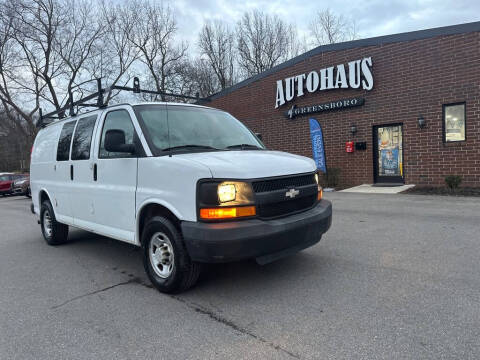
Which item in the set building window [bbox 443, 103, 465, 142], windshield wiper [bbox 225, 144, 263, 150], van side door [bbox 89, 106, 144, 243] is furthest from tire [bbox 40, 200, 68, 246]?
building window [bbox 443, 103, 465, 142]

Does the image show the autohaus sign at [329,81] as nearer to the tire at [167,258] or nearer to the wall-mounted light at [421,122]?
the wall-mounted light at [421,122]

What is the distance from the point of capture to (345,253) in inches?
192

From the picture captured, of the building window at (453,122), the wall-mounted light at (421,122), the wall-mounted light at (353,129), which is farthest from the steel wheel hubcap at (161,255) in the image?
the wall-mounted light at (353,129)

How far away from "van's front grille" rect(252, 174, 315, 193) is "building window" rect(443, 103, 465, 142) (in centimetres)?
964

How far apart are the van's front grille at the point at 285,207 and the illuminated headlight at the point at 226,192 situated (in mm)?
283

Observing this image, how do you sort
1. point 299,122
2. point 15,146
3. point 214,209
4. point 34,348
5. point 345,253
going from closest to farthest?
1. point 34,348
2. point 214,209
3. point 345,253
4. point 299,122
5. point 15,146

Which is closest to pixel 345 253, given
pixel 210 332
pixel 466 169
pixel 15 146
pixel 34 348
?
pixel 210 332

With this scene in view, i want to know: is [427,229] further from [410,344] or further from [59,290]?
[59,290]

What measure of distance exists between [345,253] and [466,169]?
28.2 ft

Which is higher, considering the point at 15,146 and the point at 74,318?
the point at 15,146

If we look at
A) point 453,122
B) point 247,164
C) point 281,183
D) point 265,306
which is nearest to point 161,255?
point 265,306

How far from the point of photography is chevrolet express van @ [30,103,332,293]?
10.6 ft

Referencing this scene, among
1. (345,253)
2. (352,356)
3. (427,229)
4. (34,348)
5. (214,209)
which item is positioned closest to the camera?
(352,356)

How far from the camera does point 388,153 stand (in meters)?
13.0
